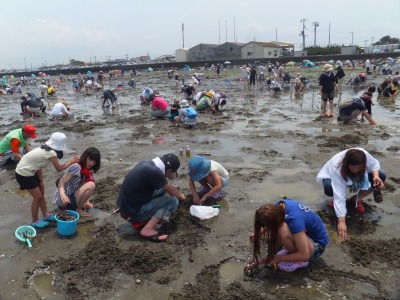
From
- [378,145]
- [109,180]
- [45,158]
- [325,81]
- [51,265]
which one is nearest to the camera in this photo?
[51,265]

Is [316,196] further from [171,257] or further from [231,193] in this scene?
[171,257]

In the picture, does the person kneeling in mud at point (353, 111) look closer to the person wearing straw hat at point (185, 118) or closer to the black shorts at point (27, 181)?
the person wearing straw hat at point (185, 118)

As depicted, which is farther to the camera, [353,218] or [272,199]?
[272,199]

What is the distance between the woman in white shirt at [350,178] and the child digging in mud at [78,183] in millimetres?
3277

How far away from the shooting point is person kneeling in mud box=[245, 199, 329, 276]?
317 cm

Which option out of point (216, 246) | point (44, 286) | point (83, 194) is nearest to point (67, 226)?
point (83, 194)

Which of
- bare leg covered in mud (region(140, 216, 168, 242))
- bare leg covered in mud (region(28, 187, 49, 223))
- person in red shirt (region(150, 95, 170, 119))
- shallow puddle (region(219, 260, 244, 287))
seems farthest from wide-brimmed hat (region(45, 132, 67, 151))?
person in red shirt (region(150, 95, 170, 119))

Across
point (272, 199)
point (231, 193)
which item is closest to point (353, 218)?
point (272, 199)

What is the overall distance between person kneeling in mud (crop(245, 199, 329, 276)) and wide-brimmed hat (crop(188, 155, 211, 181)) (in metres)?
1.67

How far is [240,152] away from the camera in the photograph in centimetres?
855

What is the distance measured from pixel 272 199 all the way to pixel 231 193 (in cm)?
72

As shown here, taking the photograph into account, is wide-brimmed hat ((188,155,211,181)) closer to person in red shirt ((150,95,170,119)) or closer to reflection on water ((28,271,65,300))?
reflection on water ((28,271,65,300))

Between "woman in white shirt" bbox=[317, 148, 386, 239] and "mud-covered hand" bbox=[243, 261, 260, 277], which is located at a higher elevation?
"woman in white shirt" bbox=[317, 148, 386, 239]

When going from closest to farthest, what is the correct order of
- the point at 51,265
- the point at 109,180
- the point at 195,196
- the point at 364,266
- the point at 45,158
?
1. the point at 364,266
2. the point at 51,265
3. the point at 45,158
4. the point at 195,196
5. the point at 109,180
